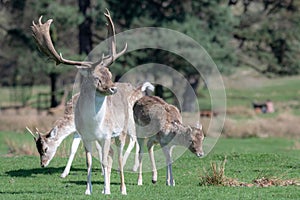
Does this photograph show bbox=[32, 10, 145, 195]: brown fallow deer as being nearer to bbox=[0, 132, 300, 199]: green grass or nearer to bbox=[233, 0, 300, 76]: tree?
bbox=[0, 132, 300, 199]: green grass

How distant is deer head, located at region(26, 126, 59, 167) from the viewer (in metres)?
18.2

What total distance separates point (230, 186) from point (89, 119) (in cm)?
316

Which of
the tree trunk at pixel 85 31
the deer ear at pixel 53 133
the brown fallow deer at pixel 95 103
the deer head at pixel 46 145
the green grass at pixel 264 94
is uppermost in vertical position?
the tree trunk at pixel 85 31

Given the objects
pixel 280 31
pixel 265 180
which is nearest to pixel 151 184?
pixel 265 180

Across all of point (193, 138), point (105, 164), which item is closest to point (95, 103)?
point (105, 164)

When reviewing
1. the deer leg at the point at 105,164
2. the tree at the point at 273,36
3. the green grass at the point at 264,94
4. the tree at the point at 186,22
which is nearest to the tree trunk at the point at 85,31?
the tree at the point at 186,22

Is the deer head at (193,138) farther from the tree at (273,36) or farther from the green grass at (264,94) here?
the green grass at (264,94)

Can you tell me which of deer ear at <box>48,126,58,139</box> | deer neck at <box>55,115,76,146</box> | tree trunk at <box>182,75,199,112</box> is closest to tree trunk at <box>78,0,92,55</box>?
tree trunk at <box>182,75,199,112</box>

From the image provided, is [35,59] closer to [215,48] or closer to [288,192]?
[215,48]

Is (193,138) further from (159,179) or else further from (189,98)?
(189,98)

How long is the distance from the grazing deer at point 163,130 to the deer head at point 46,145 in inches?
79.3

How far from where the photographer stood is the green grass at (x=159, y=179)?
47.2ft

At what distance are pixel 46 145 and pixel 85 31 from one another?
98.1ft

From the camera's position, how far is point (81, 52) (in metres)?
47.2
